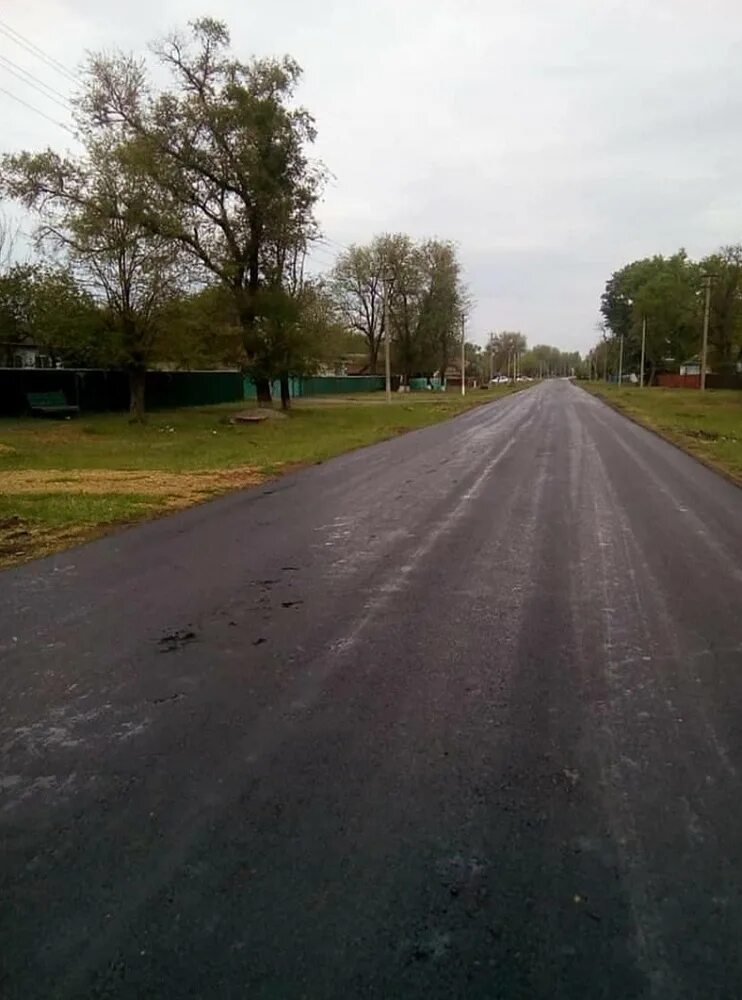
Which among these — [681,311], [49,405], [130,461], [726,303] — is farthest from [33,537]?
[681,311]

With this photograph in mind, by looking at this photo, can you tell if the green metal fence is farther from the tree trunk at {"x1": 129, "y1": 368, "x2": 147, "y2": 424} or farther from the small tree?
the tree trunk at {"x1": 129, "y1": 368, "x2": 147, "y2": 424}

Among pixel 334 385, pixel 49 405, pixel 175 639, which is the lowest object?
pixel 175 639

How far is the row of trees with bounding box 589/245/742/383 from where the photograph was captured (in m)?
64.2

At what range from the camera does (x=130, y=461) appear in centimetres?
1638

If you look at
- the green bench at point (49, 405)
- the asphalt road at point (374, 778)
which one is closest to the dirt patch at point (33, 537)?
the asphalt road at point (374, 778)

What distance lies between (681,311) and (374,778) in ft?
257

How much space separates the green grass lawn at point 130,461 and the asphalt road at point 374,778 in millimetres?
2824

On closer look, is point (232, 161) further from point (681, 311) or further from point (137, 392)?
point (681, 311)

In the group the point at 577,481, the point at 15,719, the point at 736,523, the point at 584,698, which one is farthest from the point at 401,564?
the point at 577,481

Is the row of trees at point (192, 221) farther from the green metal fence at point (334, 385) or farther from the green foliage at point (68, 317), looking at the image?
the green metal fence at point (334, 385)

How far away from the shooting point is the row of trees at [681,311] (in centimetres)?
6425

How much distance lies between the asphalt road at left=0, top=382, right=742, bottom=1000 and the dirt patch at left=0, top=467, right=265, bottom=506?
198 inches

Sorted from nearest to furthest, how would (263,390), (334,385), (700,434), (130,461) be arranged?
(130,461), (700,434), (263,390), (334,385)

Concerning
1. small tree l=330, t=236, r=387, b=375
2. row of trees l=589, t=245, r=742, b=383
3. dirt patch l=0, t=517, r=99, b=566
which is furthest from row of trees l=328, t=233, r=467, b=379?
dirt patch l=0, t=517, r=99, b=566
